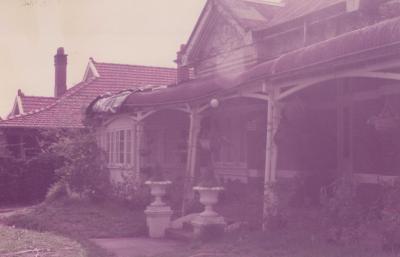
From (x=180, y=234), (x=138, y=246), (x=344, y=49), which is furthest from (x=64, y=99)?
(x=344, y=49)

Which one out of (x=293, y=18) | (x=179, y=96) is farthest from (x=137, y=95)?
(x=293, y=18)

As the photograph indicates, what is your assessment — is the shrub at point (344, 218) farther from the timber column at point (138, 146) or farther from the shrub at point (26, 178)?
the shrub at point (26, 178)

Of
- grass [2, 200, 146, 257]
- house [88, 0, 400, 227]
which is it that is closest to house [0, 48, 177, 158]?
house [88, 0, 400, 227]

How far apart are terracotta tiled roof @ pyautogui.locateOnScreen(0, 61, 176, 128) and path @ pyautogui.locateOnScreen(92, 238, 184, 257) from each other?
1165 cm

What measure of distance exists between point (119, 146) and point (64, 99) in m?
8.69

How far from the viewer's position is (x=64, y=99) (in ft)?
89.8

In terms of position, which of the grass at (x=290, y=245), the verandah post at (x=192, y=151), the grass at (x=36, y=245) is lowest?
the grass at (x=36, y=245)

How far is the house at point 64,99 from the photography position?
2423cm

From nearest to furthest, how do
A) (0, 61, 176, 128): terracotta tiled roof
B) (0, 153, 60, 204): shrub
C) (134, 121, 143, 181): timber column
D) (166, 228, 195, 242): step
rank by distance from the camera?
(166, 228, 195, 242): step → (134, 121, 143, 181): timber column → (0, 153, 60, 204): shrub → (0, 61, 176, 128): terracotta tiled roof

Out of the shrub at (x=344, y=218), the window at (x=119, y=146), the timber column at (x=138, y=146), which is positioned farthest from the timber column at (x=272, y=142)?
the window at (x=119, y=146)

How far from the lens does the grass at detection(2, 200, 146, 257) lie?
13.2m

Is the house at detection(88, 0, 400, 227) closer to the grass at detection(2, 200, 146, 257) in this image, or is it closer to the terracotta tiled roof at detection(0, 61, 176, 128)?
the grass at detection(2, 200, 146, 257)

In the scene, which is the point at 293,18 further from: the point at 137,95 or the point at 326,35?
the point at 137,95

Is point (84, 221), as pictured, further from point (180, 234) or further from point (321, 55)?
point (321, 55)
